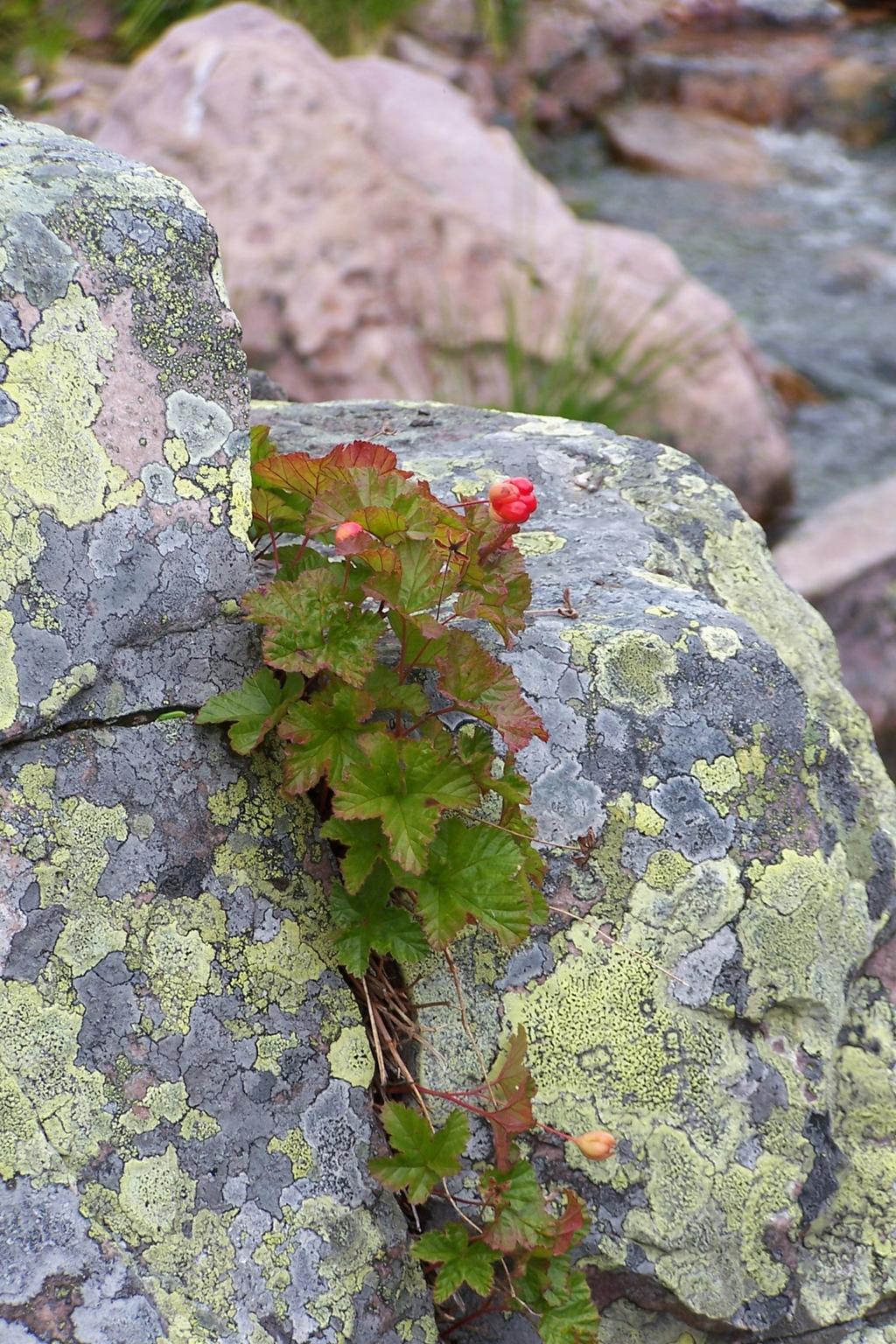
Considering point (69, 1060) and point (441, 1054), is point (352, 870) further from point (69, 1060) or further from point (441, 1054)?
point (69, 1060)

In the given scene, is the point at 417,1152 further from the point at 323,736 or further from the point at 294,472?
the point at 294,472

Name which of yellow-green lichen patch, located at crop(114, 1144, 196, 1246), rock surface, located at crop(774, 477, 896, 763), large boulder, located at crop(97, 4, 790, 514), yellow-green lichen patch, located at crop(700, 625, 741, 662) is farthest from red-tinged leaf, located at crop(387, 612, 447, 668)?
large boulder, located at crop(97, 4, 790, 514)

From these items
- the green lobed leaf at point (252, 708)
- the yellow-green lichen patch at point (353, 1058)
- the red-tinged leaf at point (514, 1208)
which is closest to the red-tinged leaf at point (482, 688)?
the green lobed leaf at point (252, 708)

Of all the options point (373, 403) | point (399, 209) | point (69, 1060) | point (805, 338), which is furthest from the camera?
point (805, 338)

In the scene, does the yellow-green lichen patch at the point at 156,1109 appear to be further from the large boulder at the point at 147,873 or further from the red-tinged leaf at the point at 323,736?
the red-tinged leaf at the point at 323,736

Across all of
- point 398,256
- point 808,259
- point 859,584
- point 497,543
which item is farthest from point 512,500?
point 808,259

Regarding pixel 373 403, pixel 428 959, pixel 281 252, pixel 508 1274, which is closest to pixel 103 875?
pixel 428 959

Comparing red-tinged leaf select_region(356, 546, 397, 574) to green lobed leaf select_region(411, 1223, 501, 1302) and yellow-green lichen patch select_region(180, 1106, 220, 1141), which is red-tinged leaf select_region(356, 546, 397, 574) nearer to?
yellow-green lichen patch select_region(180, 1106, 220, 1141)
